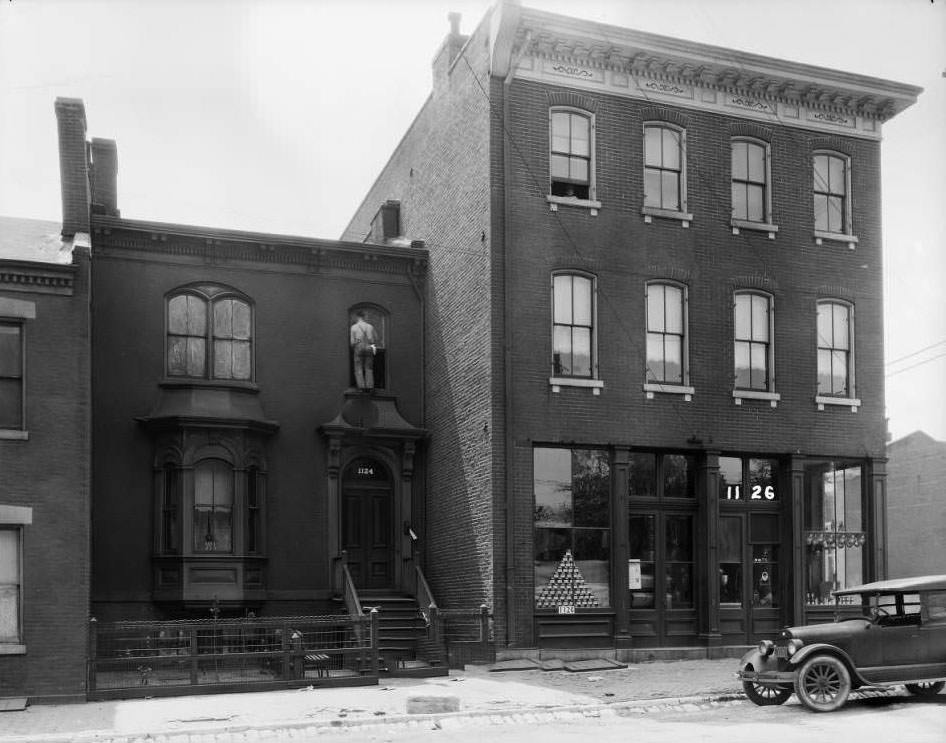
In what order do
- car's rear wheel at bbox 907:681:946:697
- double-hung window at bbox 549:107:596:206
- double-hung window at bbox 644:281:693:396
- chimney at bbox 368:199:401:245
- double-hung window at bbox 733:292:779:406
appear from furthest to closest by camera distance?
chimney at bbox 368:199:401:245 → double-hung window at bbox 733:292:779:406 → double-hung window at bbox 644:281:693:396 → double-hung window at bbox 549:107:596:206 → car's rear wheel at bbox 907:681:946:697

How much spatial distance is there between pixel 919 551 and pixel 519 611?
28.7 metres

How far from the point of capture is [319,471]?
84.6 ft

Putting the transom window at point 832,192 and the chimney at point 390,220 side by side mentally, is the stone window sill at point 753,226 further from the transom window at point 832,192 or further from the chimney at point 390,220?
the chimney at point 390,220

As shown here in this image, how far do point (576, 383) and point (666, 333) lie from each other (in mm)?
2465

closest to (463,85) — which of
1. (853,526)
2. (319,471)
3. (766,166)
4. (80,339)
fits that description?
(766,166)

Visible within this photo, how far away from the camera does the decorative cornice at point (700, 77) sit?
24.1 metres

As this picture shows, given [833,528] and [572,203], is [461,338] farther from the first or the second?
[833,528]

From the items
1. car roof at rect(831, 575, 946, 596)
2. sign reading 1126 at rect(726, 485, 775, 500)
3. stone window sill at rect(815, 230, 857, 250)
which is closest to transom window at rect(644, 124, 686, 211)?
stone window sill at rect(815, 230, 857, 250)

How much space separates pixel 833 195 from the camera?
27.1m

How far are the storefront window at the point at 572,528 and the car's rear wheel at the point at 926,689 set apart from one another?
731cm

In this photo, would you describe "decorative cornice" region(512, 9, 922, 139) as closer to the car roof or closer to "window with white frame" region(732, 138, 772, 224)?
"window with white frame" region(732, 138, 772, 224)

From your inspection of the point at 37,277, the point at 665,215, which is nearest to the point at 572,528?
the point at 665,215

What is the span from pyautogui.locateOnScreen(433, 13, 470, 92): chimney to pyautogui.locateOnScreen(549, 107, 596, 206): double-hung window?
3.54 m

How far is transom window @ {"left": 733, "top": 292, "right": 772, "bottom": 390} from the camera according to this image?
84.6 feet
